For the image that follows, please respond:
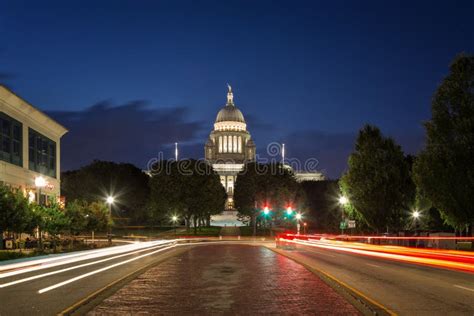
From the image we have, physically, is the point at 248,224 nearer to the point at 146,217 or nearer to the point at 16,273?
the point at 146,217

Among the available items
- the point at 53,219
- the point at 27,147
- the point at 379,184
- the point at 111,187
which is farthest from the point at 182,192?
the point at 53,219

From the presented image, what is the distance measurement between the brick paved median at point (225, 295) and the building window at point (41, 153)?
1295 inches

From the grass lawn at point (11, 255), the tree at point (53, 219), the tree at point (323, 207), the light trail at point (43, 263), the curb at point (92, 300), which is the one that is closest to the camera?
the curb at point (92, 300)

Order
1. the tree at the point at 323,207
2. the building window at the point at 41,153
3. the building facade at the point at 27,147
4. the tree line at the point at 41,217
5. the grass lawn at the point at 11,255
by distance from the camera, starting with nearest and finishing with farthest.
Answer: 1. the grass lawn at the point at 11,255
2. the tree line at the point at 41,217
3. the building facade at the point at 27,147
4. the building window at the point at 41,153
5. the tree at the point at 323,207

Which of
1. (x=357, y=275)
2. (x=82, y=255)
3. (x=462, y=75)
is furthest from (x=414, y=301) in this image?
(x=462, y=75)

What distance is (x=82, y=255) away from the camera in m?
35.2

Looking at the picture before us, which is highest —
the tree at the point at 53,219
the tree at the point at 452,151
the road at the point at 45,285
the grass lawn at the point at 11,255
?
the tree at the point at 452,151

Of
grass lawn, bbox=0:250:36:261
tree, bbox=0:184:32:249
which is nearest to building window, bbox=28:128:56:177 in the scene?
tree, bbox=0:184:32:249

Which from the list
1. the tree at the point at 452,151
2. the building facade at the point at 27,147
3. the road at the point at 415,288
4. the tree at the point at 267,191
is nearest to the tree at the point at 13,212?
the building facade at the point at 27,147

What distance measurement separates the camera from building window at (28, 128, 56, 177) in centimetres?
5250

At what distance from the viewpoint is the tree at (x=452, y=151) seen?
135 ft

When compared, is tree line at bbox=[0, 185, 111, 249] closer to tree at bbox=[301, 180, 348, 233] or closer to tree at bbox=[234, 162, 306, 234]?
tree at bbox=[301, 180, 348, 233]

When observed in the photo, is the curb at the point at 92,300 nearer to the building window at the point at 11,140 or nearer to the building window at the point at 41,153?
the building window at the point at 11,140

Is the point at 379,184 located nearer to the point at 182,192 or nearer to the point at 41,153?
the point at 41,153
